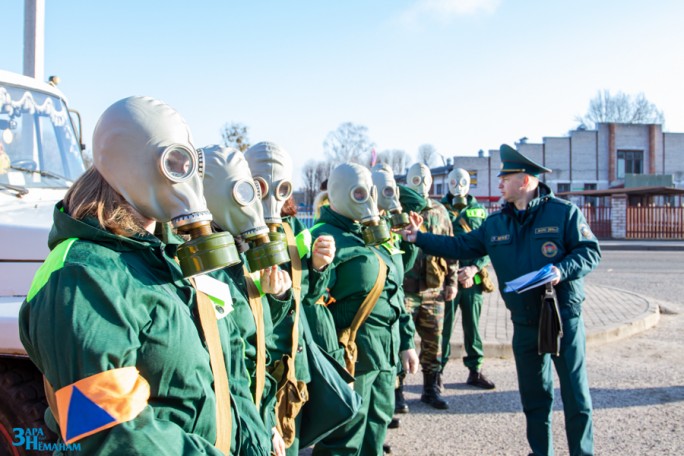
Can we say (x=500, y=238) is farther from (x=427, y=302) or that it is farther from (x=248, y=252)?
(x=248, y=252)

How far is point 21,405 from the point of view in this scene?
301cm

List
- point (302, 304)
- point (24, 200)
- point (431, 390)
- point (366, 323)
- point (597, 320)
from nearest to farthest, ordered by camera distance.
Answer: point (302, 304) → point (366, 323) → point (24, 200) → point (431, 390) → point (597, 320)

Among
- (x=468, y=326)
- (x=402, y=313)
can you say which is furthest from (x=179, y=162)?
(x=468, y=326)

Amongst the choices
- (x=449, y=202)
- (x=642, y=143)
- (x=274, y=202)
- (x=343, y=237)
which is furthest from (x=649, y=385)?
(x=642, y=143)

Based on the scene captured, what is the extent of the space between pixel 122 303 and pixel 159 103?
1.83ft

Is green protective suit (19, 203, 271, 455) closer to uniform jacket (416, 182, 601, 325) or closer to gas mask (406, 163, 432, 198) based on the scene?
uniform jacket (416, 182, 601, 325)

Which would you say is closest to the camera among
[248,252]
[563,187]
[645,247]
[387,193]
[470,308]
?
[248,252]

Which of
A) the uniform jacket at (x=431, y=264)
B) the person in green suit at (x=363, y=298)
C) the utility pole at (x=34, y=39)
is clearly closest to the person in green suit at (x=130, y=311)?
the person in green suit at (x=363, y=298)

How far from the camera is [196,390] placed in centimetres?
159

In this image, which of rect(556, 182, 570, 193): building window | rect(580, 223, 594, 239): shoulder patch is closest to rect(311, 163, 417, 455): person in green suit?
rect(580, 223, 594, 239): shoulder patch

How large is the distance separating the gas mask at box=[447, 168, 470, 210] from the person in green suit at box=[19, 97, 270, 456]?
5953 millimetres

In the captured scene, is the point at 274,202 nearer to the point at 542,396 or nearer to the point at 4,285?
the point at 4,285

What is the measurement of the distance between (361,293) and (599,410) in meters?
3.12

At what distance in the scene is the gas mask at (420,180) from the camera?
6.96m
